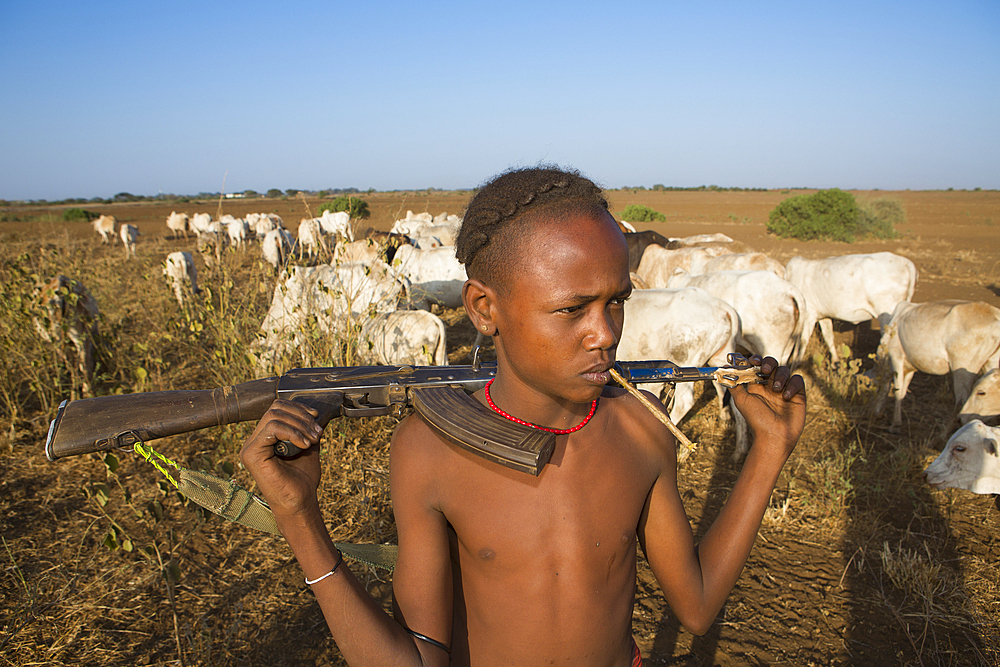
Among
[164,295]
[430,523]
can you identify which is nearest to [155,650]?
[430,523]

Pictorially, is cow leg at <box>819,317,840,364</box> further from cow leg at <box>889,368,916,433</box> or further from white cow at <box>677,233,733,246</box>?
white cow at <box>677,233,733,246</box>

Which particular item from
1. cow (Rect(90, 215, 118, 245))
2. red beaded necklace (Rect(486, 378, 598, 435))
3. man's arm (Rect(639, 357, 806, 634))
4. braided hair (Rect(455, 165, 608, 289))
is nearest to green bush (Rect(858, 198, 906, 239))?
man's arm (Rect(639, 357, 806, 634))

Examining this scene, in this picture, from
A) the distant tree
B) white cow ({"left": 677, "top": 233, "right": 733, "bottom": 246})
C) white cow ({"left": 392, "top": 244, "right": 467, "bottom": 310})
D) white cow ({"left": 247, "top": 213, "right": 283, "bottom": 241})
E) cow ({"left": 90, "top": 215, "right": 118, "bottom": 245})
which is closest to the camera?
white cow ({"left": 392, "top": 244, "right": 467, "bottom": 310})

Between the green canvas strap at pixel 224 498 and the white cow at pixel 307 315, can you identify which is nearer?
the green canvas strap at pixel 224 498

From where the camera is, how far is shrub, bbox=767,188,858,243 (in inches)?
1061

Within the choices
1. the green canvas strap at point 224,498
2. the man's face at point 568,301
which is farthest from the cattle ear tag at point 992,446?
the green canvas strap at point 224,498

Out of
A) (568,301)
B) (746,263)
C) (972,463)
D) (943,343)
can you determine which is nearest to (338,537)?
(568,301)

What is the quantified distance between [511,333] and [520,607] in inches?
27.4

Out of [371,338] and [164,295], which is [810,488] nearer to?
[371,338]

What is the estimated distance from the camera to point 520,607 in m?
1.35

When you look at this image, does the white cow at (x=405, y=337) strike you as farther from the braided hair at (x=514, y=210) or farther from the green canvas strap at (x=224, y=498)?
the braided hair at (x=514, y=210)

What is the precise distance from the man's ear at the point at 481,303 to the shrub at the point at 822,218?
98.4ft

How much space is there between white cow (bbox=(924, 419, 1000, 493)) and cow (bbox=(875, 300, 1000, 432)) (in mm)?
2088

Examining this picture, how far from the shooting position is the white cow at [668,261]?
31.6ft
